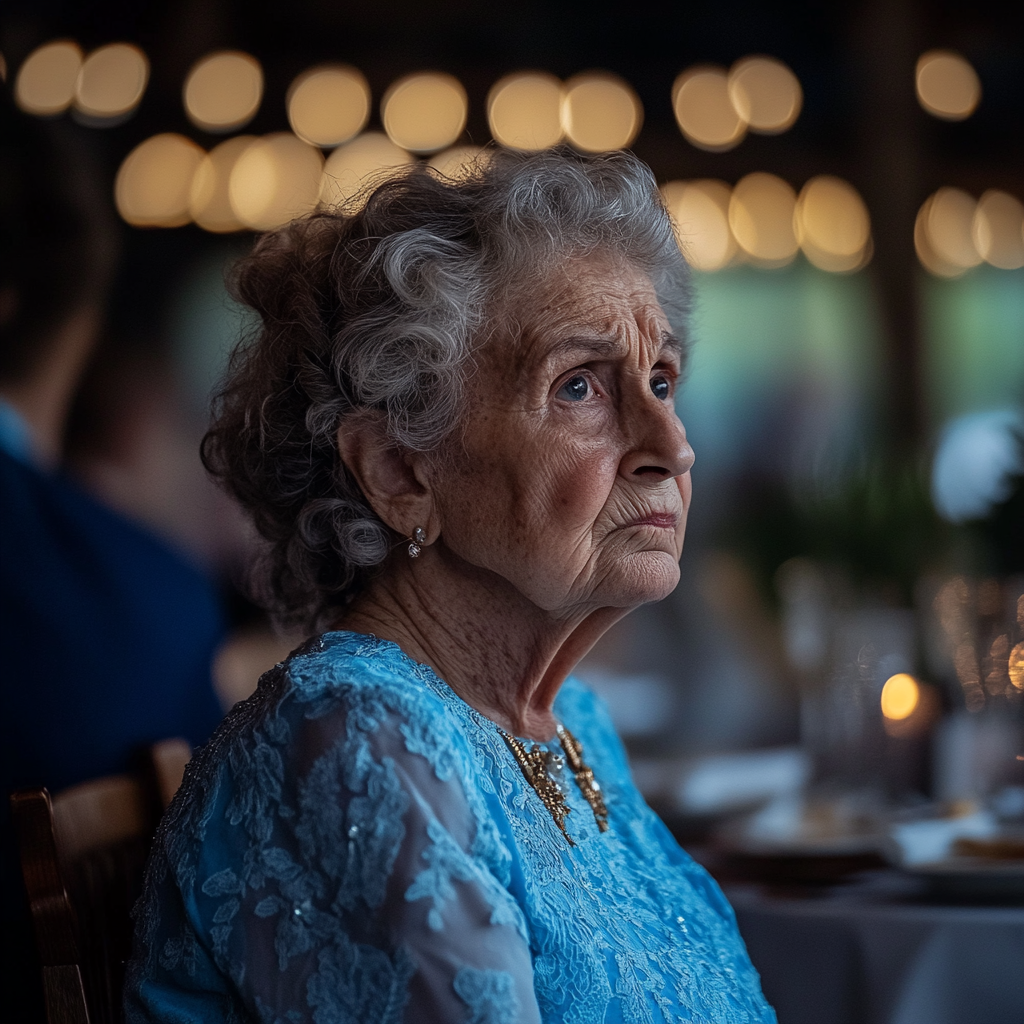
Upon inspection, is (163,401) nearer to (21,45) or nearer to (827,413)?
(21,45)

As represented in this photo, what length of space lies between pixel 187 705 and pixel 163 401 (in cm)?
374

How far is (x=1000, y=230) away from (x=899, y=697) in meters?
5.90

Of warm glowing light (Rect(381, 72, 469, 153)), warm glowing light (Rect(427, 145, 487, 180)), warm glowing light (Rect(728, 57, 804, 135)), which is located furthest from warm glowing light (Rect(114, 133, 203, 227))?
warm glowing light (Rect(427, 145, 487, 180))

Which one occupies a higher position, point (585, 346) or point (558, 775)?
point (585, 346)

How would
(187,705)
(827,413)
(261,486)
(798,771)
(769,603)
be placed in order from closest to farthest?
(261,486), (187,705), (798,771), (769,603), (827,413)

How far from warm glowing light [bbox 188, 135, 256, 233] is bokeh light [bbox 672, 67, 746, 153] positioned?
86.0 inches

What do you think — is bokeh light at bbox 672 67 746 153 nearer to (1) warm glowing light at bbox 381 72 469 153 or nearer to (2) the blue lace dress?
(1) warm glowing light at bbox 381 72 469 153

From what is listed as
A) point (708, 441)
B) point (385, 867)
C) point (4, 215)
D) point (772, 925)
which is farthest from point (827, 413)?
point (385, 867)

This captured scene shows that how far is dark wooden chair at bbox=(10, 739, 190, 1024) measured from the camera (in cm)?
125

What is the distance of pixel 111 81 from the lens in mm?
5191

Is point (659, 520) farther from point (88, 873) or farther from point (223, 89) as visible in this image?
point (223, 89)

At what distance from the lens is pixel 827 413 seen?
7.01 m

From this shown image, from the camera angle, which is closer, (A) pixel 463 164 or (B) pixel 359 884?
(B) pixel 359 884

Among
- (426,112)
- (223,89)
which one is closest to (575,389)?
(426,112)
